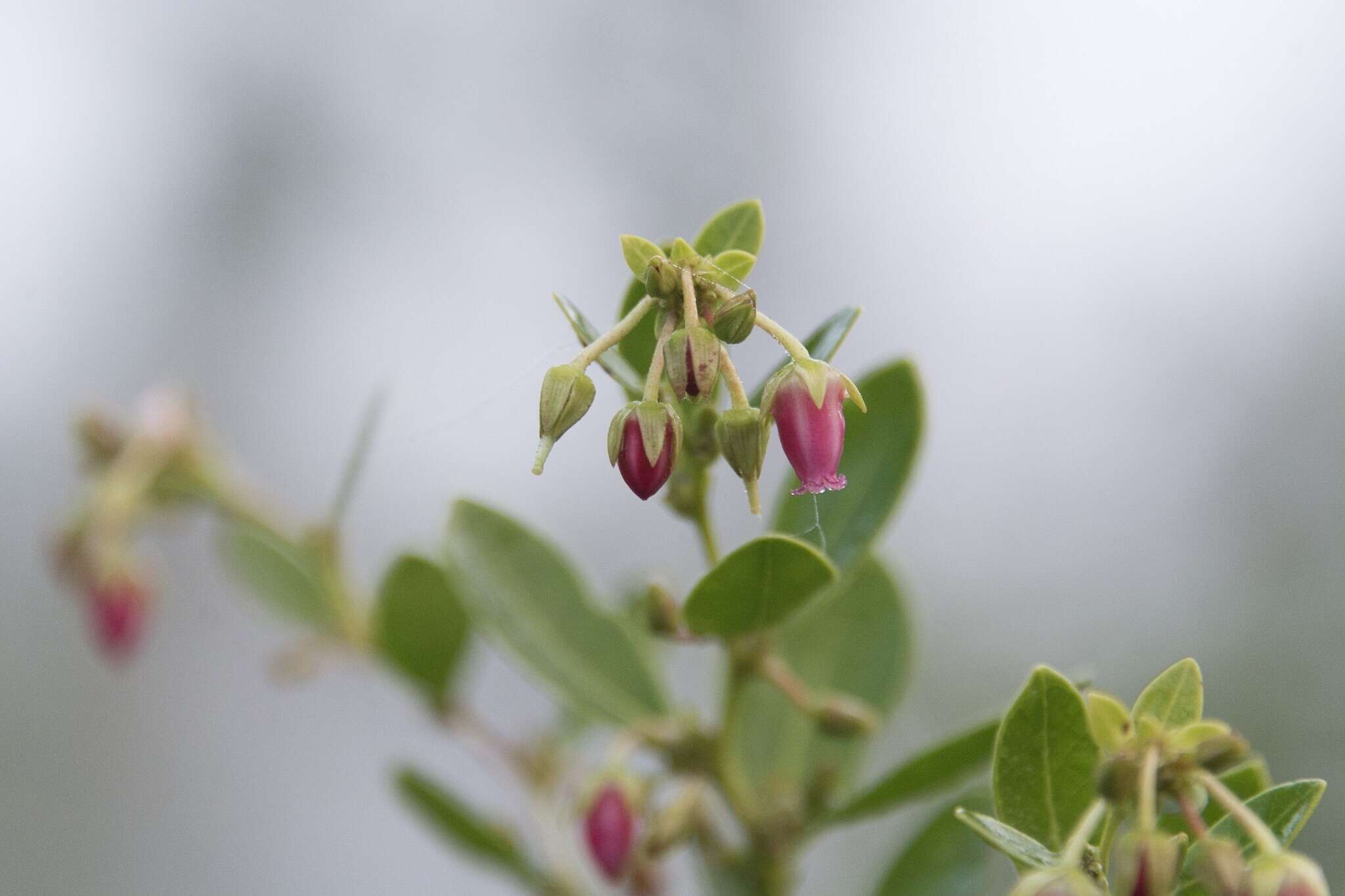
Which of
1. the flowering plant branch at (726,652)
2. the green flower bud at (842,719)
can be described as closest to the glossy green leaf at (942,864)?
the flowering plant branch at (726,652)

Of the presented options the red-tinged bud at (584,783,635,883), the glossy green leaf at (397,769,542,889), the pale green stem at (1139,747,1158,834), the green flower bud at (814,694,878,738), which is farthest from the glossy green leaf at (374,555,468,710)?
the pale green stem at (1139,747,1158,834)

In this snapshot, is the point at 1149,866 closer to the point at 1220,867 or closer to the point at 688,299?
the point at 1220,867

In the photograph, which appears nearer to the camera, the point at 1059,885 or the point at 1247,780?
the point at 1059,885

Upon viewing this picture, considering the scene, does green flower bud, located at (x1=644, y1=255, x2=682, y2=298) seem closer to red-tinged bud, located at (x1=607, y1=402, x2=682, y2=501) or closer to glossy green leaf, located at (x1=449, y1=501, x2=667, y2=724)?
red-tinged bud, located at (x1=607, y1=402, x2=682, y2=501)

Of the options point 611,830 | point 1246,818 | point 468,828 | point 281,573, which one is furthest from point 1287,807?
point 281,573

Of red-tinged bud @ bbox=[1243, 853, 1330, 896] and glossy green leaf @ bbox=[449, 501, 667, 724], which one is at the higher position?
red-tinged bud @ bbox=[1243, 853, 1330, 896]

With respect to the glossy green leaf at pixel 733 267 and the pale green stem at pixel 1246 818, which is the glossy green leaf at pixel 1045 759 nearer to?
the pale green stem at pixel 1246 818
